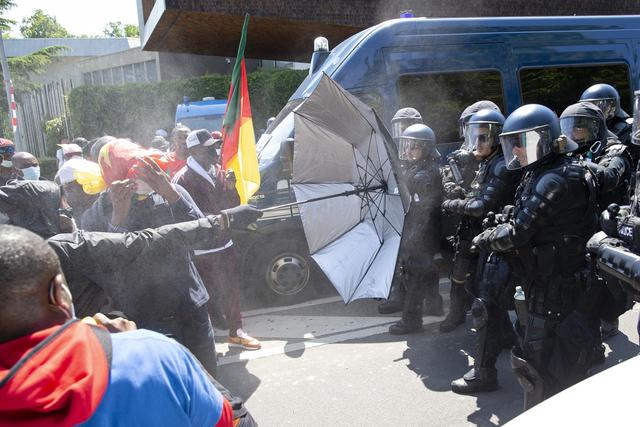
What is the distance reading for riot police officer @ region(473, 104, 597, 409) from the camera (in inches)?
116

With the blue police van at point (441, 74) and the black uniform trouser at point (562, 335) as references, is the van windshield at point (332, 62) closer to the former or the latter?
the blue police van at point (441, 74)

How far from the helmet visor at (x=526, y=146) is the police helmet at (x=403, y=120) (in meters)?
2.00

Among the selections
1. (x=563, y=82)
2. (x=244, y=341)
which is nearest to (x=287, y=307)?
(x=244, y=341)

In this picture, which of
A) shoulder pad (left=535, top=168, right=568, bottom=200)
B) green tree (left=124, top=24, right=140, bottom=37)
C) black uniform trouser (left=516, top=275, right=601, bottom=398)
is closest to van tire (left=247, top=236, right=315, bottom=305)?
black uniform trouser (left=516, top=275, right=601, bottom=398)

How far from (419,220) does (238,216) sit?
6.53 feet

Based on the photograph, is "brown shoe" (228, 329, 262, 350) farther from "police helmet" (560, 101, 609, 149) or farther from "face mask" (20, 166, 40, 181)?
"police helmet" (560, 101, 609, 149)

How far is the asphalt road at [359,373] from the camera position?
348cm

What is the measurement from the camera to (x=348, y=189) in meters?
3.88

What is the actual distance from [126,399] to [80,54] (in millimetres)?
40095

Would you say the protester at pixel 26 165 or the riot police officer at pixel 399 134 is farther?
the riot police officer at pixel 399 134

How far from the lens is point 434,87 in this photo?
5.96 m

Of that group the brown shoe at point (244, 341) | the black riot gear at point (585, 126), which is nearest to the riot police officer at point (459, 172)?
the black riot gear at point (585, 126)

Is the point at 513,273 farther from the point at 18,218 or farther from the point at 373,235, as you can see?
the point at 18,218

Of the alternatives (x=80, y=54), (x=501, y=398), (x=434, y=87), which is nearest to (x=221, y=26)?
(x=434, y=87)
